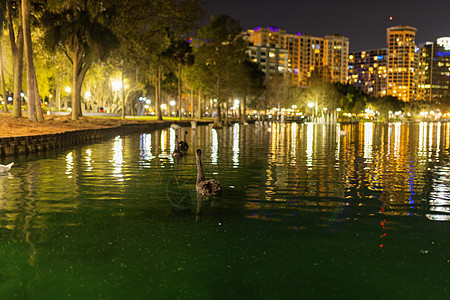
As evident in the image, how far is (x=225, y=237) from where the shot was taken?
723 cm

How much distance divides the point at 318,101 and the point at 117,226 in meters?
102

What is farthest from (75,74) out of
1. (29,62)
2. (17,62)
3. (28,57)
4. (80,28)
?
(29,62)

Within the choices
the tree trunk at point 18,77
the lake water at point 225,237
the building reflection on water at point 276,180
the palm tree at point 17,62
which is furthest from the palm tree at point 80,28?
the lake water at point 225,237

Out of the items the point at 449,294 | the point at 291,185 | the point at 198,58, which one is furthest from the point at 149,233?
the point at 198,58

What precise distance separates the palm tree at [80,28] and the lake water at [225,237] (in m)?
24.8

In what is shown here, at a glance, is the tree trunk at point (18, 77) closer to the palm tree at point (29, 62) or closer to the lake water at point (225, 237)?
the palm tree at point (29, 62)

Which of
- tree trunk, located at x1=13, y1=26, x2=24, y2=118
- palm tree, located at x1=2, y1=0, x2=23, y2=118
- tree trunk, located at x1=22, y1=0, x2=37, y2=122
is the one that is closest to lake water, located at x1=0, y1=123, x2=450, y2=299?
tree trunk, located at x1=22, y1=0, x2=37, y2=122

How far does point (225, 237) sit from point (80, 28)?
33155mm

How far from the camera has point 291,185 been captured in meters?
12.4

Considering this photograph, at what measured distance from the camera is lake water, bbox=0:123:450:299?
5.34 metres

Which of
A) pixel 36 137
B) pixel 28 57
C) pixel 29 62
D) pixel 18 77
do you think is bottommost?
pixel 36 137

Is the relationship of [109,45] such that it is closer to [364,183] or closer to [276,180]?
[276,180]

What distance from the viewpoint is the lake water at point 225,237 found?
534cm

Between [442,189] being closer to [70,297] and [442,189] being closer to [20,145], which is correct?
[70,297]
